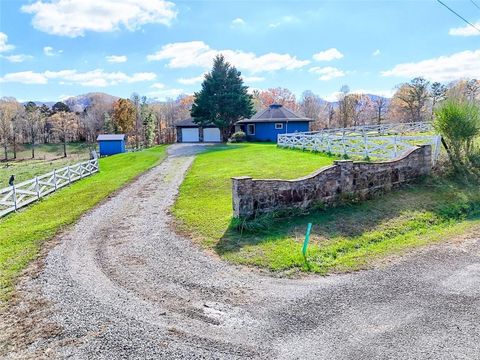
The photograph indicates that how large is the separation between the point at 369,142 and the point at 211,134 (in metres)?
25.6

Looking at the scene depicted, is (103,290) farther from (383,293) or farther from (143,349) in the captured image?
(383,293)

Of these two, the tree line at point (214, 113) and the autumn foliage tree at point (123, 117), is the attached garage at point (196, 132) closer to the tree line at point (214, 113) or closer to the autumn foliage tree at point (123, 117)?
the tree line at point (214, 113)

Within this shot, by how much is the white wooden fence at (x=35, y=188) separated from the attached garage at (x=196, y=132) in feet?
63.3

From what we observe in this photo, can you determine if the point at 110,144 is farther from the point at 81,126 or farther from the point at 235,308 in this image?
the point at 235,308

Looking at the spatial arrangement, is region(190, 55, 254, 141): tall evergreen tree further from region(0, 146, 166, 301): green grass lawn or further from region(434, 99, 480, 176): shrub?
region(434, 99, 480, 176): shrub

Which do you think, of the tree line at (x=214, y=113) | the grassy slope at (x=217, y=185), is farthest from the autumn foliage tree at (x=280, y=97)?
the grassy slope at (x=217, y=185)

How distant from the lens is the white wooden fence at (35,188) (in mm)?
12613

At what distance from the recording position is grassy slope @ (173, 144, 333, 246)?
941 cm

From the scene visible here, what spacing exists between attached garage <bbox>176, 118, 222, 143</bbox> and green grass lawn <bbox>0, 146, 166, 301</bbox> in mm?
23008

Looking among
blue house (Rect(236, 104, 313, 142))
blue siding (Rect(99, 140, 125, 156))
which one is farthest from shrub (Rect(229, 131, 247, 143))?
blue siding (Rect(99, 140, 125, 156))

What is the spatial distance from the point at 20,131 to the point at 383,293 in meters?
68.4

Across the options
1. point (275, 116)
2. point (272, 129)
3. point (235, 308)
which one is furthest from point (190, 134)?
point (235, 308)

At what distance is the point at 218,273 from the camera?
22.0 feet

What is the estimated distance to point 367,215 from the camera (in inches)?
394
